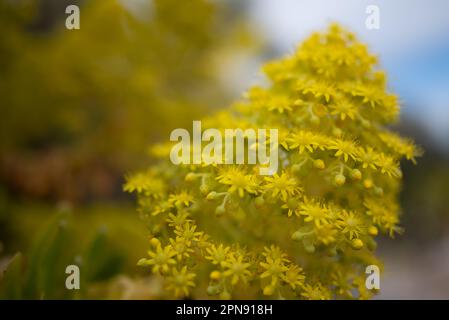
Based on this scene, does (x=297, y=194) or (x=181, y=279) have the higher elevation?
(x=297, y=194)

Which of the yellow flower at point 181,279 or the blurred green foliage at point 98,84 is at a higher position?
the blurred green foliage at point 98,84

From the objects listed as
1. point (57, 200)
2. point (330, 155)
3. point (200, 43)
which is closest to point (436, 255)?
point (200, 43)

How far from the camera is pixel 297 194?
1.25m

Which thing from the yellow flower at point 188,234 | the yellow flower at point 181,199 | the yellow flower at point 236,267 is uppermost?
the yellow flower at point 181,199

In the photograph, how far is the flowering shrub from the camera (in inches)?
48.2

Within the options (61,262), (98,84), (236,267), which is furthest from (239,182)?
(98,84)

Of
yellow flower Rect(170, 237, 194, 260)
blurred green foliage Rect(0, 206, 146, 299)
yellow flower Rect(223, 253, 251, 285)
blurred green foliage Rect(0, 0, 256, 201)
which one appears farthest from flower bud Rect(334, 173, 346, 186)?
blurred green foliage Rect(0, 0, 256, 201)

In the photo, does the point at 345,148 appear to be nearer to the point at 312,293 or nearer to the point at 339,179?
the point at 339,179

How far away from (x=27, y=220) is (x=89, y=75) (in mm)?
872

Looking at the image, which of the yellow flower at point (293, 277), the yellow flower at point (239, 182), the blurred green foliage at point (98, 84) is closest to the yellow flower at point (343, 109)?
the yellow flower at point (239, 182)

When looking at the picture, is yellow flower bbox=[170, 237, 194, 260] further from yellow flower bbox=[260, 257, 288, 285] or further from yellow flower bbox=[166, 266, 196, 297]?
yellow flower bbox=[260, 257, 288, 285]

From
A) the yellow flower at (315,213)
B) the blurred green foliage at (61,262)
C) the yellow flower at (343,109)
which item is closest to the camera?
the yellow flower at (315,213)

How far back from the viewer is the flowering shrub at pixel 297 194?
4.02 feet

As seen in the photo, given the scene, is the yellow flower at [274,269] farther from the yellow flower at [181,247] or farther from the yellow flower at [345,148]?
the yellow flower at [345,148]
